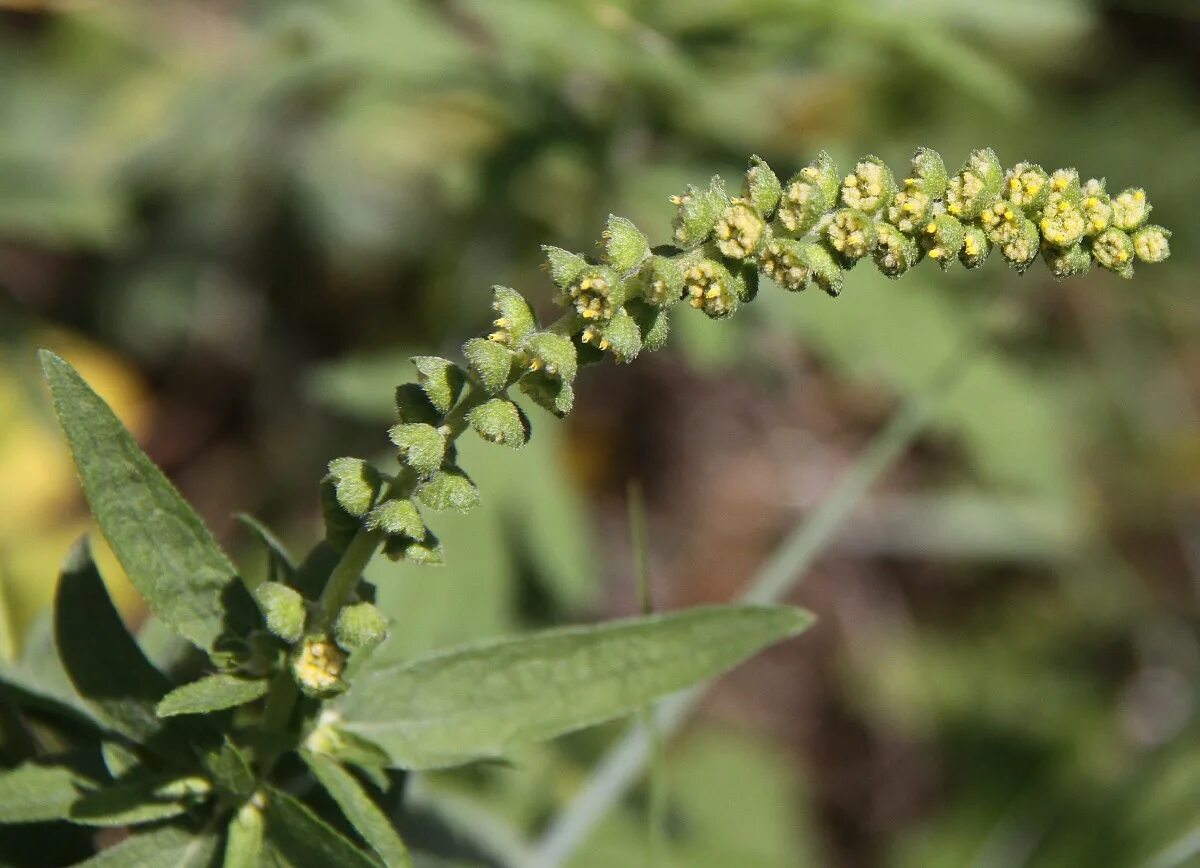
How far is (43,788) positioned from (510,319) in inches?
59.2

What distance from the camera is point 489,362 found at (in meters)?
2.41

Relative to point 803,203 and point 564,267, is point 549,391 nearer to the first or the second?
point 564,267

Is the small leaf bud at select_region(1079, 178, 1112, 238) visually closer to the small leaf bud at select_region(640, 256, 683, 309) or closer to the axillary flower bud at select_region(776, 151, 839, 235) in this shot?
the axillary flower bud at select_region(776, 151, 839, 235)

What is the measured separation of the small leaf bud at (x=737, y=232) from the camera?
2562 millimetres

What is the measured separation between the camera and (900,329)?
5797mm

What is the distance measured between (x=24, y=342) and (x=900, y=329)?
4084 millimetres

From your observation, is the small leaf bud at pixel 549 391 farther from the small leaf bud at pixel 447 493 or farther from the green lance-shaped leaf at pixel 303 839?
the green lance-shaped leaf at pixel 303 839

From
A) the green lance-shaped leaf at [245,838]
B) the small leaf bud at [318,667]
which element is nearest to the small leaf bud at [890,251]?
the small leaf bud at [318,667]

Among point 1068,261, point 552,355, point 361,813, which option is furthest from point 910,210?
point 361,813

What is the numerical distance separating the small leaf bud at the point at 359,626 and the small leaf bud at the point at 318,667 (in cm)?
5

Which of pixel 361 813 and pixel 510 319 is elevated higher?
pixel 510 319

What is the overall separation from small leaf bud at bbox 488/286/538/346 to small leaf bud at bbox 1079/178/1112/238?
124cm

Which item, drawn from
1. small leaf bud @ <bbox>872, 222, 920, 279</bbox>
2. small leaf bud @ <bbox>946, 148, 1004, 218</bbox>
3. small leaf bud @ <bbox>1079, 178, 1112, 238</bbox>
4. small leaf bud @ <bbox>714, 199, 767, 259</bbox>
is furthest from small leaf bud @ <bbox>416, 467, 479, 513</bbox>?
small leaf bud @ <bbox>1079, 178, 1112, 238</bbox>

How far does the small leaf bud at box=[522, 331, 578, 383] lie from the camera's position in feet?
7.91
